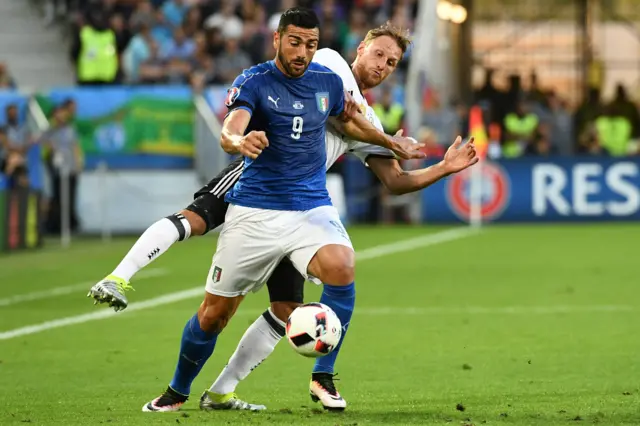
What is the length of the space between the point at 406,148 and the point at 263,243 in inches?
38.9

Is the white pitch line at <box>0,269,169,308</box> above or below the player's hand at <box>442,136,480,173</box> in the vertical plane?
below

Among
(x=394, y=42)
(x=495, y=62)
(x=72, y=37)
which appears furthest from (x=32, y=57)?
(x=394, y=42)

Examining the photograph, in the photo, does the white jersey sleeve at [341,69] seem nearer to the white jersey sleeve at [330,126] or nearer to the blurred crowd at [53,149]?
the white jersey sleeve at [330,126]

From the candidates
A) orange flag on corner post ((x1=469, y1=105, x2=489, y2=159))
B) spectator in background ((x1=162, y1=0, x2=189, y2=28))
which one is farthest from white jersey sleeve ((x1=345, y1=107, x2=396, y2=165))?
spectator in background ((x1=162, y1=0, x2=189, y2=28))

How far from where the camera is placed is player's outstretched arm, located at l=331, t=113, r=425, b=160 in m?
8.00

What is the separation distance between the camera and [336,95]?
7.79m

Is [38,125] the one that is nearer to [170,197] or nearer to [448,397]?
[170,197]

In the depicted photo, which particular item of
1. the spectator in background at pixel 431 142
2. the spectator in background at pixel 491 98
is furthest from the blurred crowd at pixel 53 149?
the spectator in background at pixel 491 98

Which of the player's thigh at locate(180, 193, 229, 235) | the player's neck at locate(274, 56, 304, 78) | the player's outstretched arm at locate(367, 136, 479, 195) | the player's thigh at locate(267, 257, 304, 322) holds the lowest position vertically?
the player's thigh at locate(267, 257, 304, 322)

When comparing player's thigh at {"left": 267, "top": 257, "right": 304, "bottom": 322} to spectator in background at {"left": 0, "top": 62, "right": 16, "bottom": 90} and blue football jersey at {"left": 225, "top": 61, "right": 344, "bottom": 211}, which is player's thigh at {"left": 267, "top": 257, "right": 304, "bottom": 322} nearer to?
blue football jersey at {"left": 225, "top": 61, "right": 344, "bottom": 211}

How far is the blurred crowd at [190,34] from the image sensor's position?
26.6 metres

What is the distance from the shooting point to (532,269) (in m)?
17.6

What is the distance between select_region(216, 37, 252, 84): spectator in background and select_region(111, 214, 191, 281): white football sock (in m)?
18.7

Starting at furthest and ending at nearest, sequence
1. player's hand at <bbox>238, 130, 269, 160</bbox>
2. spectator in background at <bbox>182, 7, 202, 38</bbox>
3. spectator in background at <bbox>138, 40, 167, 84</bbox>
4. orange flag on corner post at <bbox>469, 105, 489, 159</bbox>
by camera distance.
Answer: spectator in background at <bbox>182, 7, 202, 38</bbox>
spectator in background at <bbox>138, 40, 167, 84</bbox>
orange flag on corner post at <bbox>469, 105, 489, 159</bbox>
player's hand at <bbox>238, 130, 269, 160</bbox>
